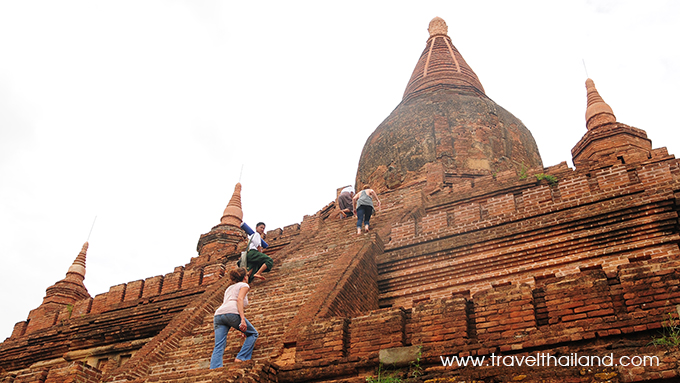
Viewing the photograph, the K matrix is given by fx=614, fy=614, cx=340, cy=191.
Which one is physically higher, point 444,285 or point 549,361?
point 444,285

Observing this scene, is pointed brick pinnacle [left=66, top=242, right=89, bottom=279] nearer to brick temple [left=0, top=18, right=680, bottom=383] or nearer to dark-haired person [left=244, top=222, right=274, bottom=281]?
brick temple [left=0, top=18, right=680, bottom=383]

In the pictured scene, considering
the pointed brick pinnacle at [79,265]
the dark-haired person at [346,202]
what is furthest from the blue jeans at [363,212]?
the pointed brick pinnacle at [79,265]

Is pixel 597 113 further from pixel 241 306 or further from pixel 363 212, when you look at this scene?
→ pixel 241 306

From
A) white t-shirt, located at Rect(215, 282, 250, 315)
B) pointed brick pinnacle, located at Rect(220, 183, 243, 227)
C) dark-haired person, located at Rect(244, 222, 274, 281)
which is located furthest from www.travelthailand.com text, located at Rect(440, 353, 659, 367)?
pointed brick pinnacle, located at Rect(220, 183, 243, 227)

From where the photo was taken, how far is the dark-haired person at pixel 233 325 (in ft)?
21.2

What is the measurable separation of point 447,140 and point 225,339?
1175 centimetres

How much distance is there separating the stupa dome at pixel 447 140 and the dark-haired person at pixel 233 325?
10215mm

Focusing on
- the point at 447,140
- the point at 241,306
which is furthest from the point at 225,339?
the point at 447,140

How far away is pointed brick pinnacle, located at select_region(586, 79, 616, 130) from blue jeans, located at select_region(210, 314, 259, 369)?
14.5m

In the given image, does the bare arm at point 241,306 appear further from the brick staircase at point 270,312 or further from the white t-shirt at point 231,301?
the brick staircase at point 270,312

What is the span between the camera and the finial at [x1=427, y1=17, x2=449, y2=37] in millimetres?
25316

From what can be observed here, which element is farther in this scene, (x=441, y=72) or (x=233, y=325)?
(x=441, y=72)

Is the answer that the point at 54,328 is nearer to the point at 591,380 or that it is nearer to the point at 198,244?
the point at 198,244

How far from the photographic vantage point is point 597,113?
18438 millimetres
